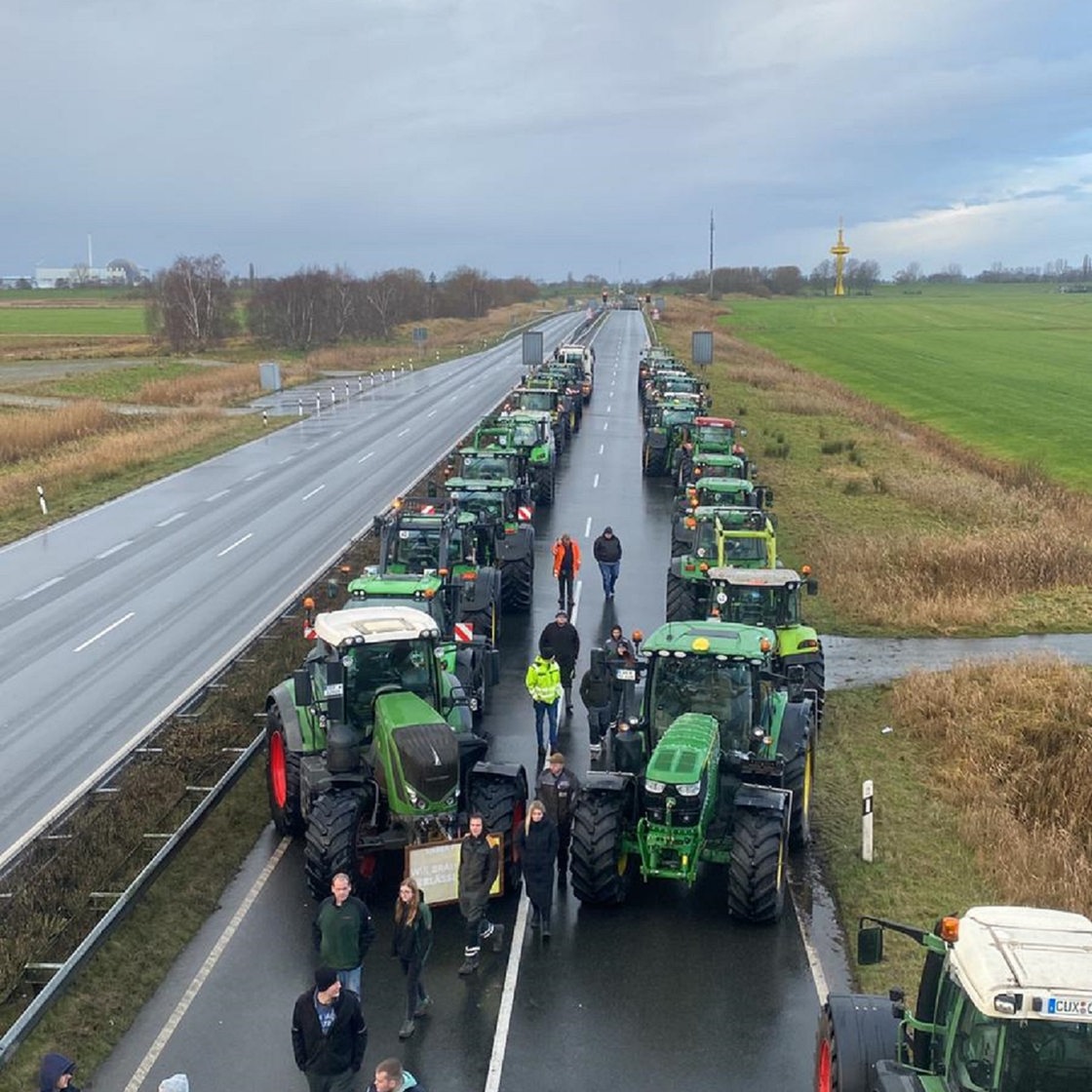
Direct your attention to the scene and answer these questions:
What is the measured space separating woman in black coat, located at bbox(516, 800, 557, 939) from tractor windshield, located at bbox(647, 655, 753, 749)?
174 centimetres

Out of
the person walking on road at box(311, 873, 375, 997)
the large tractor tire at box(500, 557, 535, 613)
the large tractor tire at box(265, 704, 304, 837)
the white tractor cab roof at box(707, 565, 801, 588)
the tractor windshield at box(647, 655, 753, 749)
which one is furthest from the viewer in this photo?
the large tractor tire at box(500, 557, 535, 613)

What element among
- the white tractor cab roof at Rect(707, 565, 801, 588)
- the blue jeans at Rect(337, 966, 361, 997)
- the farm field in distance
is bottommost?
the farm field in distance

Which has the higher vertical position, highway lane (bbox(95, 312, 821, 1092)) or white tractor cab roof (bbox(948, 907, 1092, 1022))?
white tractor cab roof (bbox(948, 907, 1092, 1022))

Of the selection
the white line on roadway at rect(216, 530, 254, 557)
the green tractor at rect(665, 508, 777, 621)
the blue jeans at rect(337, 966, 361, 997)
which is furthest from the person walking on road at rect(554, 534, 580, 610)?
the blue jeans at rect(337, 966, 361, 997)

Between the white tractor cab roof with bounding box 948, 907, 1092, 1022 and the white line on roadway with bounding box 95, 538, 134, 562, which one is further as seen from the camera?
the white line on roadway with bounding box 95, 538, 134, 562

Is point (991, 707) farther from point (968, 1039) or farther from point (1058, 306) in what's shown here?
point (1058, 306)

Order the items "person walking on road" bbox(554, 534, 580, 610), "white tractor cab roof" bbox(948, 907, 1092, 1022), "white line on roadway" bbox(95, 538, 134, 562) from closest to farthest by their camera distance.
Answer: "white tractor cab roof" bbox(948, 907, 1092, 1022) → "person walking on road" bbox(554, 534, 580, 610) → "white line on roadway" bbox(95, 538, 134, 562)

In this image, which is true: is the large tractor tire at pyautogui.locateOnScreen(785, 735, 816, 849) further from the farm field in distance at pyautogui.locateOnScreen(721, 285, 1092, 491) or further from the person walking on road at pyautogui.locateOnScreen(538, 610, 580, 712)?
the farm field in distance at pyautogui.locateOnScreen(721, 285, 1092, 491)

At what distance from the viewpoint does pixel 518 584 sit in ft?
75.1

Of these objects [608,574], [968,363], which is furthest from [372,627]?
[968,363]

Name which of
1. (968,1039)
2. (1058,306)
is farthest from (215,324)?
(1058,306)

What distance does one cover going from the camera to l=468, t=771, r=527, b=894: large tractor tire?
11922mm

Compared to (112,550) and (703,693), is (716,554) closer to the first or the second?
(703,693)

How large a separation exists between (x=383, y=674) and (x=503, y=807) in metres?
1.95
